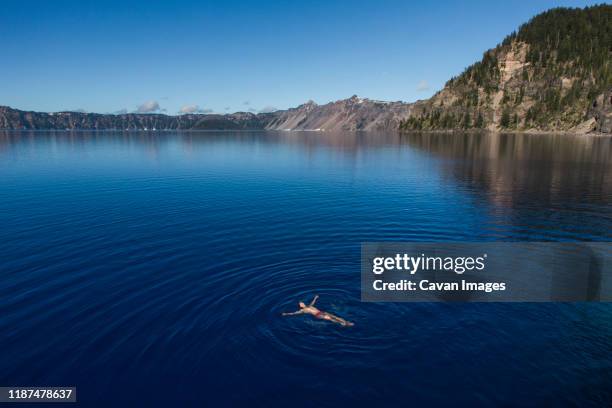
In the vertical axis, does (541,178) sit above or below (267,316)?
above

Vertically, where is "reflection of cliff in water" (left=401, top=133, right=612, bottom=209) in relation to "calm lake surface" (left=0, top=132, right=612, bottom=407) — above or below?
above

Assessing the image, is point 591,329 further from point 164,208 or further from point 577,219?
point 164,208

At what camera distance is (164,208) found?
146 ft

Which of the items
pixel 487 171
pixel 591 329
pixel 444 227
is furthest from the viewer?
pixel 487 171

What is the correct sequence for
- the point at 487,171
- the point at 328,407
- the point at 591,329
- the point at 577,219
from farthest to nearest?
the point at 487,171, the point at 577,219, the point at 591,329, the point at 328,407

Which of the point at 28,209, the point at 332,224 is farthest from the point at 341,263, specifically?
the point at 28,209

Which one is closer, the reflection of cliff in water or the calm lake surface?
the calm lake surface

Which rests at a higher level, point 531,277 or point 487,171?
point 487,171

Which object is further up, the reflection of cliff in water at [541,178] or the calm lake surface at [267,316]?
the reflection of cliff in water at [541,178]

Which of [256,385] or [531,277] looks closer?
[256,385]

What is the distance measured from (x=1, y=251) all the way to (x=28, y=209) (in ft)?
56.6

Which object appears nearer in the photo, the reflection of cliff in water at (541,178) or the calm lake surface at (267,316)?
the calm lake surface at (267,316)

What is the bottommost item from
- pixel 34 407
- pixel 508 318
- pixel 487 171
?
pixel 34 407

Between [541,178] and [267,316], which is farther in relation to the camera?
[541,178]
